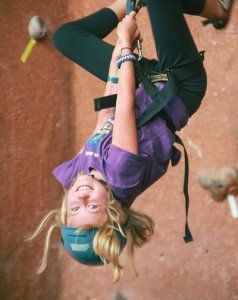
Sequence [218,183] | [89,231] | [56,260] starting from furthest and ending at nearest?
[56,260] → [218,183] → [89,231]

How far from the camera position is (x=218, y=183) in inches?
94.3

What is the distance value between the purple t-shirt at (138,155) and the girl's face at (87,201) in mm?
40

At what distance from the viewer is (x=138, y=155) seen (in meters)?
1.38

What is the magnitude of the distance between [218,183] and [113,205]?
1.00 meters

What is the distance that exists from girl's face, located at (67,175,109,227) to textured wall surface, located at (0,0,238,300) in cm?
111

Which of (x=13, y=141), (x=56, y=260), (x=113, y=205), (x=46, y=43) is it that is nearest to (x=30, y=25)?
(x=46, y=43)

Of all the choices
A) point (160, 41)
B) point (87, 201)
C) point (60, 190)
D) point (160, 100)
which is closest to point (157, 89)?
point (160, 100)

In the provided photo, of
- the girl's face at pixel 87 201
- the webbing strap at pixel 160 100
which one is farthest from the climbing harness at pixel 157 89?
the girl's face at pixel 87 201

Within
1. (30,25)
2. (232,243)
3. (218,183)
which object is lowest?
(232,243)

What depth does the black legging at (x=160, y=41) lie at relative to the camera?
4.63ft

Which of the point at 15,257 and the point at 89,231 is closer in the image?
the point at 89,231

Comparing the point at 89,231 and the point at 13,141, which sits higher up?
the point at 89,231

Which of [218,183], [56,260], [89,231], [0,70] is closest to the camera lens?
[89,231]

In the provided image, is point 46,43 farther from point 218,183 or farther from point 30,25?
point 218,183
